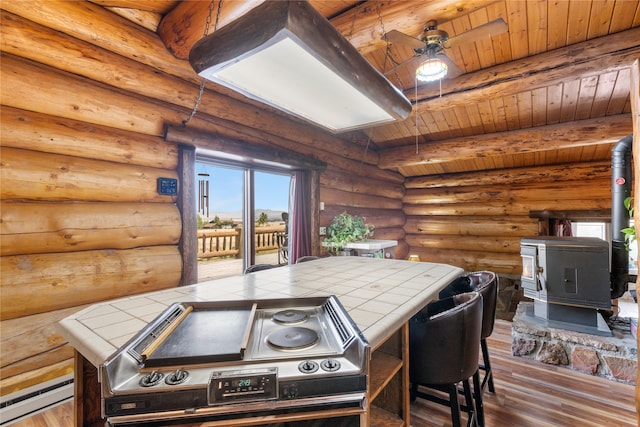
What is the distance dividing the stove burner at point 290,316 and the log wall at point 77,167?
73.9 inches

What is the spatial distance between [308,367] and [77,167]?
2.45 metres

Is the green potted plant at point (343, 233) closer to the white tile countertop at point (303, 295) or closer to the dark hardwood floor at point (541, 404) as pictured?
the white tile countertop at point (303, 295)

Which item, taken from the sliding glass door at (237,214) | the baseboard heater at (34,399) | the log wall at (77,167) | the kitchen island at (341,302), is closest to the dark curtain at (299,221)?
the sliding glass door at (237,214)

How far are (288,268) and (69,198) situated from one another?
1.78 m

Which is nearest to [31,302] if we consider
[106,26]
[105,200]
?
[105,200]

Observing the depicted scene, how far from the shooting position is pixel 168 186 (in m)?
2.77

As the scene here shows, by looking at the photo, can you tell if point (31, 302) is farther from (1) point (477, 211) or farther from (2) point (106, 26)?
(1) point (477, 211)

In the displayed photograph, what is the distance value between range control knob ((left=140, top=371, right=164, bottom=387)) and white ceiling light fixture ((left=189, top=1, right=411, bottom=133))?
3.67ft

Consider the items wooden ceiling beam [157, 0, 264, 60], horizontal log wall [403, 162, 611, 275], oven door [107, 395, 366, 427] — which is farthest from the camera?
horizontal log wall [403, 162, 611, 275]

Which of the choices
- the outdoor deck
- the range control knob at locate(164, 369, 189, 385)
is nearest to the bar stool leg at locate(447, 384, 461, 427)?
the range control knob at locate(164, 369, 189, 385)

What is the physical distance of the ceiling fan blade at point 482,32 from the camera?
88.7 inches

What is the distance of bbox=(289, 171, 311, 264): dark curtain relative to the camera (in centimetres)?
439

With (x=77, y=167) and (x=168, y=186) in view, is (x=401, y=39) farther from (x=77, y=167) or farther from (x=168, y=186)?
(x=77, y=167)

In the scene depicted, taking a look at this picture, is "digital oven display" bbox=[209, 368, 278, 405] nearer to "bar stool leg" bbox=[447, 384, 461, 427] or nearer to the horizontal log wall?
"bar stool leg" bbox=[447, 384, 461, 427]
